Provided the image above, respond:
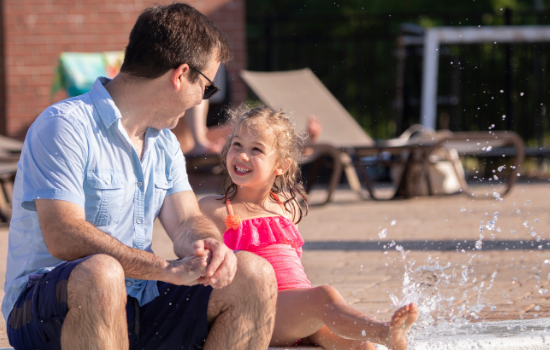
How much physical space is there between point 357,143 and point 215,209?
6.25 meters

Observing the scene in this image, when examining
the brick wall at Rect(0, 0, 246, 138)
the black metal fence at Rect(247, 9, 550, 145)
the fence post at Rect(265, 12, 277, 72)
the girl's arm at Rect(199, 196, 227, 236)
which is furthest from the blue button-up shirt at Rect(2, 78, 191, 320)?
the fence post at Rect(265, 12, 277, 72)

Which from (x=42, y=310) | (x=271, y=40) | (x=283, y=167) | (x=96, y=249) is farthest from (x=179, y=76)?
(x=271, y=40)

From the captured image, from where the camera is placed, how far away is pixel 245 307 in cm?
226

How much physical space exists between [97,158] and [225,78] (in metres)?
7.72

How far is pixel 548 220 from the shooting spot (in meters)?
6.37

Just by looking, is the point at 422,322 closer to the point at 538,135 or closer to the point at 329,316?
the point at 329,316

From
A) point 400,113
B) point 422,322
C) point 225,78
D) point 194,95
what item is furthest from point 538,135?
point 194,95

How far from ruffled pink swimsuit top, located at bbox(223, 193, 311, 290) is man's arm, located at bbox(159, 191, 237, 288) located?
32 cm

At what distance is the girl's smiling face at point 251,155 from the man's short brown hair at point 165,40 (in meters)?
0.58

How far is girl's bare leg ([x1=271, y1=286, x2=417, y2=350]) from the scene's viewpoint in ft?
7.98

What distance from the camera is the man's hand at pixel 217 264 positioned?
213 centimetres

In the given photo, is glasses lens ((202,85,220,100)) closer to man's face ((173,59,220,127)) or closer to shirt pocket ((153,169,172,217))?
man's face ((173,59,220,127))

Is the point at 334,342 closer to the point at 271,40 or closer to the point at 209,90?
the point at 209,90

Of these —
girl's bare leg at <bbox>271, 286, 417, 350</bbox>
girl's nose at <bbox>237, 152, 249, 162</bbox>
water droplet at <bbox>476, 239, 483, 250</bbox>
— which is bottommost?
water droplet at <bbox>476, 239, 483, 250</bbox>
